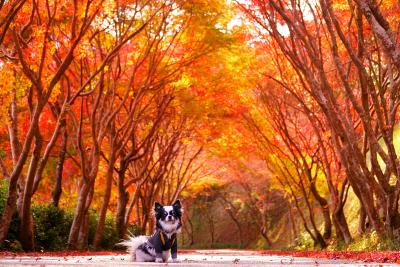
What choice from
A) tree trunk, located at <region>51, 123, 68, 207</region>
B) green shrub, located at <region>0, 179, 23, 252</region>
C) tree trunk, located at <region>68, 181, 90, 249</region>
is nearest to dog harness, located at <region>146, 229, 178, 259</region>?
green shrub, located at <region>0, 179, 23, 252</region>

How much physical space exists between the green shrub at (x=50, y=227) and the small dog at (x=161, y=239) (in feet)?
29.2

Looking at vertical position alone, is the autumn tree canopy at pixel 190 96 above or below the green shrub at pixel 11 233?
above

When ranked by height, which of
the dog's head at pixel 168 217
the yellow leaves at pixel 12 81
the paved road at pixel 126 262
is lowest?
the paved road at pixel 126 262

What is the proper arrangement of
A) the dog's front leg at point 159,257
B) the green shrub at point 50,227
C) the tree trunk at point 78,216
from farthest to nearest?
the tree trunk at point 78,216
the green shrub at point 50,227
the dog's front leg at point 159,257

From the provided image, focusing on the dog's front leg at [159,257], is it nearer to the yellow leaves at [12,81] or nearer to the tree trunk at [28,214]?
the tree trunk at [28,214]

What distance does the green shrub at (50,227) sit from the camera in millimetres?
19297

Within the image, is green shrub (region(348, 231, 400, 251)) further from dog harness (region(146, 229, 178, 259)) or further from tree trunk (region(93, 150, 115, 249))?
tree trunk (region(93, 150, 115, 249))

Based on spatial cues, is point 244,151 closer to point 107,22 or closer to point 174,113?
point 174,113

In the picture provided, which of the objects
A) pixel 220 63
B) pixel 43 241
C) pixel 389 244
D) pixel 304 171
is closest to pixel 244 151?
pixel 304 171

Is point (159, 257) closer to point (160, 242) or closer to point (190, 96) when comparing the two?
point (160, 242)

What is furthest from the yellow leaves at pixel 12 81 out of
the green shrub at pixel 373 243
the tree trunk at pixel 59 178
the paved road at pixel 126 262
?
the green shrub at pixel 373 243

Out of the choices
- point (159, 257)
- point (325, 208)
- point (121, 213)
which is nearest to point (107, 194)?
point (121, 213)

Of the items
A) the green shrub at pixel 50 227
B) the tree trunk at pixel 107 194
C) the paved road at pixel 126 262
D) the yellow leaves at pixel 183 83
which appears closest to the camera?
the paved road at pixel 126 262

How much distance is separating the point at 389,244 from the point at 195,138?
18298 mm
